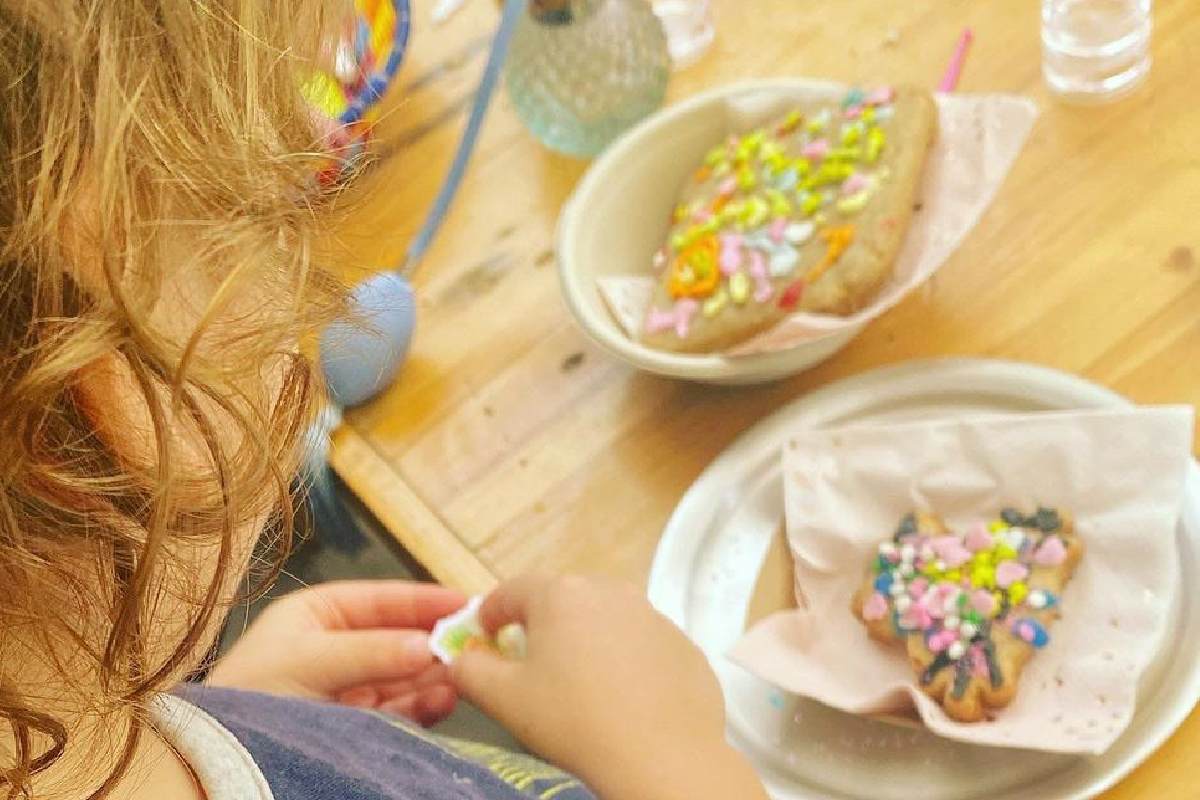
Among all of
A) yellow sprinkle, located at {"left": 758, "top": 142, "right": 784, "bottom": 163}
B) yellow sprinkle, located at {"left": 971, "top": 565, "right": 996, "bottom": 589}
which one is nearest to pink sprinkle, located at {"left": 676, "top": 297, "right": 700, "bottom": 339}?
yellow sprinkle, located at {"left": 758, "top": 142, "right": 784, "bottom": 163}

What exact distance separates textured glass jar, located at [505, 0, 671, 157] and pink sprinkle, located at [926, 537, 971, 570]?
398 millimetres

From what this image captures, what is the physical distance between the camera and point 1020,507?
611mm

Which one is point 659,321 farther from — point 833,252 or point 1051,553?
point 1051,553

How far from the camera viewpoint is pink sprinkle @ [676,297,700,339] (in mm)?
704

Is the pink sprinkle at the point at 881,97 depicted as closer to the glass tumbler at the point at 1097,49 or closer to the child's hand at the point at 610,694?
the glass tumbler at the point at 1097,49

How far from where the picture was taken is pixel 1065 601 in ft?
1.92

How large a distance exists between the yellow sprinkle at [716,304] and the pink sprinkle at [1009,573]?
0.21m

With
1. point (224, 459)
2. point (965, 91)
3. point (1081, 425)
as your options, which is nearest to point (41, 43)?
point (224, 459)

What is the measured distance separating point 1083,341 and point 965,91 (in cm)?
21

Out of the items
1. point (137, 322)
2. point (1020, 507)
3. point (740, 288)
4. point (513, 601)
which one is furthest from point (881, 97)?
point (137, 322)

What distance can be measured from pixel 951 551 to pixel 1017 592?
0.04 m

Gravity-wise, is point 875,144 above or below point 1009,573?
above

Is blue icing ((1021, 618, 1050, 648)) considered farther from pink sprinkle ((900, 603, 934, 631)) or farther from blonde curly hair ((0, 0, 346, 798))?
blonde curly hair ((0, 0, 346, 798))

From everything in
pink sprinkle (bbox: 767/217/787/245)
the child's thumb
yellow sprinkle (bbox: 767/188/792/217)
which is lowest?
the child's thumb
